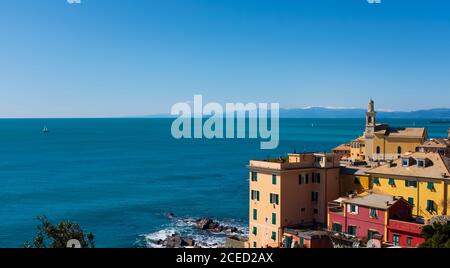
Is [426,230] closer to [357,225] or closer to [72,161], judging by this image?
[357,225]

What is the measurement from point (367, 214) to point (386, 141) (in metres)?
32.0

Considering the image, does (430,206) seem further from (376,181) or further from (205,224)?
(205,224)

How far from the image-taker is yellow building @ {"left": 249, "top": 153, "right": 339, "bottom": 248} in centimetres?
4047

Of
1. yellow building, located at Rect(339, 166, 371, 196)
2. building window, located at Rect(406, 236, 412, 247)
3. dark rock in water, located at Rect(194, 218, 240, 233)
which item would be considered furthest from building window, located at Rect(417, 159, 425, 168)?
dark rock in water, located at Rect(194, 218, 240, 233)

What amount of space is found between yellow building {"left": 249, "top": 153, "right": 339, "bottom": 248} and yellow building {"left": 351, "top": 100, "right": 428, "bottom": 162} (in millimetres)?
19124

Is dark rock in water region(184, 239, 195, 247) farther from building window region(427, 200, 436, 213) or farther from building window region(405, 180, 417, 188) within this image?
building window region(427, 200, 436, 213)

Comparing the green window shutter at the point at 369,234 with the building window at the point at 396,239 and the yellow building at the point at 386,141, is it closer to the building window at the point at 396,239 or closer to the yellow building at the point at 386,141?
the building window at the point at 396,239

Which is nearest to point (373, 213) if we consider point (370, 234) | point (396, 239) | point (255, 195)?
point (370, 234)

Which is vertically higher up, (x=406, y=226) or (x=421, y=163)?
(x=421, y=163)

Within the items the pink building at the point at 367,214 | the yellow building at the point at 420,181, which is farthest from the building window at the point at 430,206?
the pink building at the point at 367,214

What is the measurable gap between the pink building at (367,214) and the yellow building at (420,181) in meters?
2.77

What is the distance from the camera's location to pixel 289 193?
40.9 metres

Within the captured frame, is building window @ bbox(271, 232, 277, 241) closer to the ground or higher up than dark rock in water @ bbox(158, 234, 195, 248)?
higher up
